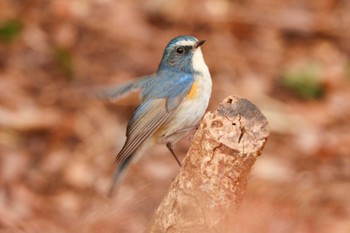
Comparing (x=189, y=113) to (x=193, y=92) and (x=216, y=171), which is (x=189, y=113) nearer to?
(x=193, y=92)

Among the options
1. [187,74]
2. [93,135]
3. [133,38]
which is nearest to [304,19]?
[133,38]

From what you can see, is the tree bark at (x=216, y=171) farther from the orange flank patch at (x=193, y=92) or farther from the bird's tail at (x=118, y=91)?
the bird's tail at (x=118, y=91)

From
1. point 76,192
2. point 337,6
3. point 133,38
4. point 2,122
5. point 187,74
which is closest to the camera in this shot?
point 187,74

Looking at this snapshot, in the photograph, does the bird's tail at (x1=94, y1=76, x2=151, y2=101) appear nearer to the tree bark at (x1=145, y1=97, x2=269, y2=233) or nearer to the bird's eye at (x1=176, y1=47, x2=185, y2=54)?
the bird's eye at (x1=176, y1=47, x2=185, y2=54)

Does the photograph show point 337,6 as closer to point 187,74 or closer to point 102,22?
point 102,22

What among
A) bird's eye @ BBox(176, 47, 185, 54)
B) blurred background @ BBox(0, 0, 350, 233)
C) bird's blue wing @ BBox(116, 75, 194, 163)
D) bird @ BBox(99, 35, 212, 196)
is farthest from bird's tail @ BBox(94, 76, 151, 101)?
blurred background @ BBox(0, 0, 350, 233)

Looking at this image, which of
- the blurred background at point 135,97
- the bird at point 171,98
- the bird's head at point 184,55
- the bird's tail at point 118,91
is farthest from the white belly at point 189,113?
the blurred background at point 135,97
